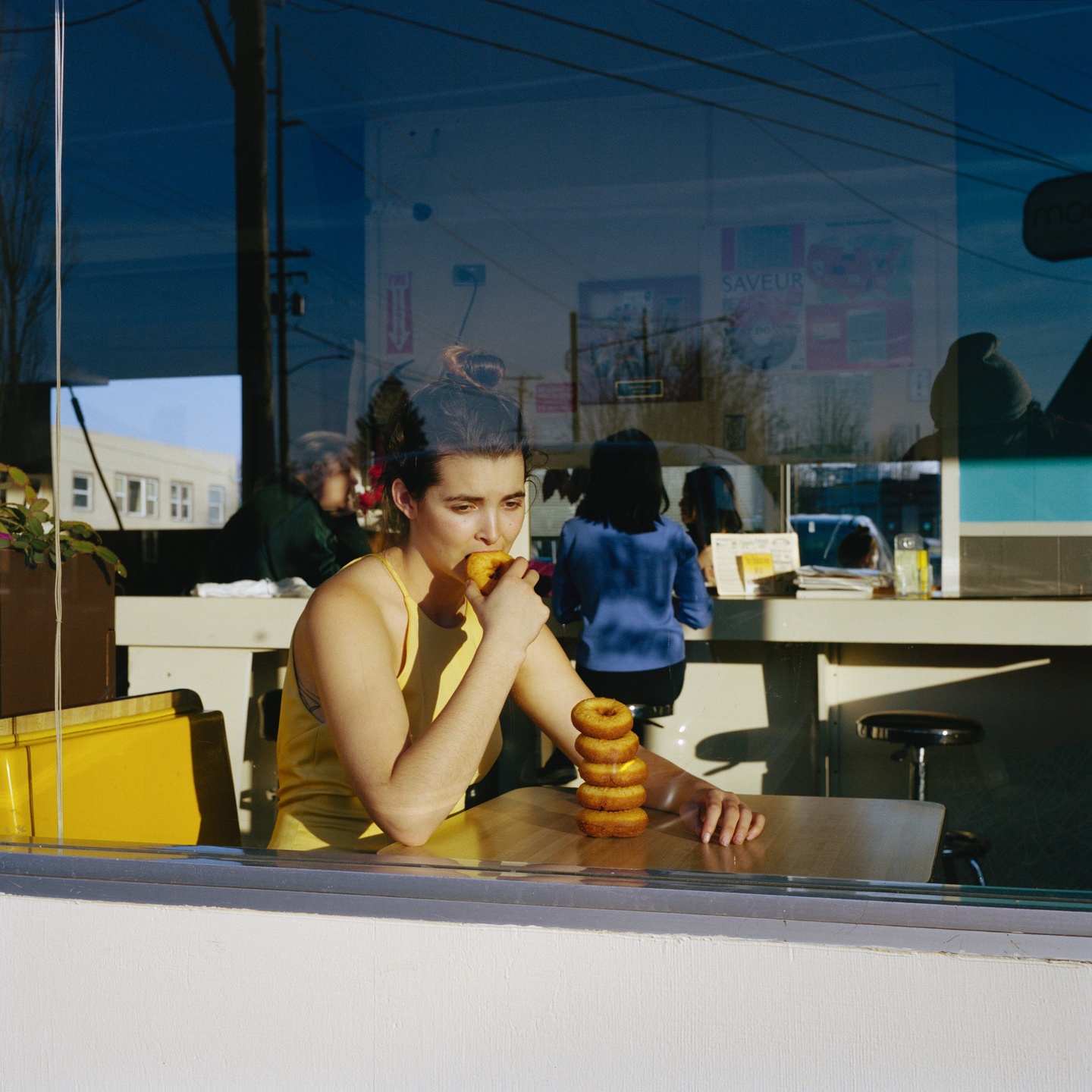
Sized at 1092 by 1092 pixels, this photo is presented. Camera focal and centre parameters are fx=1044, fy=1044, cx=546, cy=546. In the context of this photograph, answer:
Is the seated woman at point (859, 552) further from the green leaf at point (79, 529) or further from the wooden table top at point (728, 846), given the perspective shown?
the green leaf at point (79, 529)

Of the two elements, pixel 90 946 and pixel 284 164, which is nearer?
pixel 90 946

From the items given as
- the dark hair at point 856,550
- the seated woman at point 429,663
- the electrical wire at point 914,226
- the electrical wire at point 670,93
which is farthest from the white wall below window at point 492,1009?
the electrical wire at point 670,93

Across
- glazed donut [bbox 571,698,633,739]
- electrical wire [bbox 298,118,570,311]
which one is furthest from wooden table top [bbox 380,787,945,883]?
electrical wire [bbox 298,118,570,311]

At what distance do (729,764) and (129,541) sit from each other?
1.43 meters

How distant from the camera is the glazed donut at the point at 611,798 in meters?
1.25

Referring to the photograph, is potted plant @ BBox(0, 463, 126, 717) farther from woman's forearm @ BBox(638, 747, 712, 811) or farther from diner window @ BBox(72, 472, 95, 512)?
woman's forearm @ BBox(638, 747, 712, 811)

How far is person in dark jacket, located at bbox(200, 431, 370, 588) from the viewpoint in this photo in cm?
198

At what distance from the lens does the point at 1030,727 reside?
1980mm

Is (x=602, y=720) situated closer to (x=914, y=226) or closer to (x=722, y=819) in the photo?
(x=722, y=819)

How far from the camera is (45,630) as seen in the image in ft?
6.05

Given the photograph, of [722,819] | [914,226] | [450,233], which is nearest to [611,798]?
[722,819]

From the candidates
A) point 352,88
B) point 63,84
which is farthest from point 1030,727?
point 352,88

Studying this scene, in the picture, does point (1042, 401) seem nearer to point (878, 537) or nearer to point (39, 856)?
point (878, 537)

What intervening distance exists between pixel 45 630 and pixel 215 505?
1.58 meters
